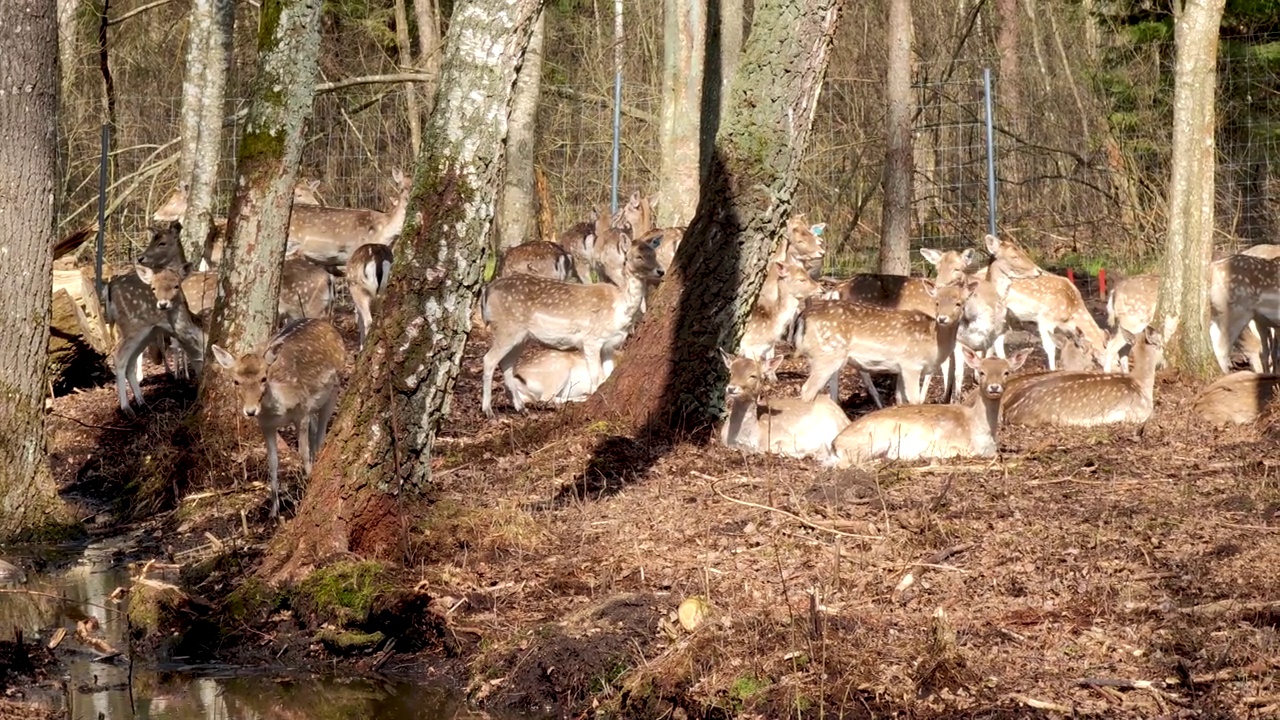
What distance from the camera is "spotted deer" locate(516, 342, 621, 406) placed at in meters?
12.4

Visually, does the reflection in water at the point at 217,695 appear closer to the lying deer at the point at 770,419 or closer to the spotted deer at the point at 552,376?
the lying deer at the point at 770,419

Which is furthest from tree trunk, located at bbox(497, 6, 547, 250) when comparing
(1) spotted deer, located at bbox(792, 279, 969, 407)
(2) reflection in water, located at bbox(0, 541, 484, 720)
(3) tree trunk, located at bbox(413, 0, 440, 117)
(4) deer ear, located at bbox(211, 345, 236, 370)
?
(2) reflection in water, located at bbox(0, 541, 484, 720)

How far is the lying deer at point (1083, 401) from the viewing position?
10203 mm

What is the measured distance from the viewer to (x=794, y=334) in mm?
12062

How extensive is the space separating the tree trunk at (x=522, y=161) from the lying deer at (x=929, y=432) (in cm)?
871

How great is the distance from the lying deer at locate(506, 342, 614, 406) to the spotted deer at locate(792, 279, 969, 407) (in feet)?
5.52

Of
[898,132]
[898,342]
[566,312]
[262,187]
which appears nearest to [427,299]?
[262,187]

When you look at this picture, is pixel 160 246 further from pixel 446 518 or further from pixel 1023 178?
pixel 1023 178

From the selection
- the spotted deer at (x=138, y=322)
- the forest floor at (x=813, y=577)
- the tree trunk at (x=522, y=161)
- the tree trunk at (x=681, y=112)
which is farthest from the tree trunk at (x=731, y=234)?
the tree trunk at (x=522, y=161)

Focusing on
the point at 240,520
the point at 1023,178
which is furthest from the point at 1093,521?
the point at 1023,178

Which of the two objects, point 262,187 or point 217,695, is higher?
point 262,187

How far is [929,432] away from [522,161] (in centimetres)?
903

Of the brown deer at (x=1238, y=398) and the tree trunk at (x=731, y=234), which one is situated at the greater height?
the tree trunk at (x=731, y=234)

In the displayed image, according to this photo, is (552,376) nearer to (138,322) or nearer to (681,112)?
(138,322)
